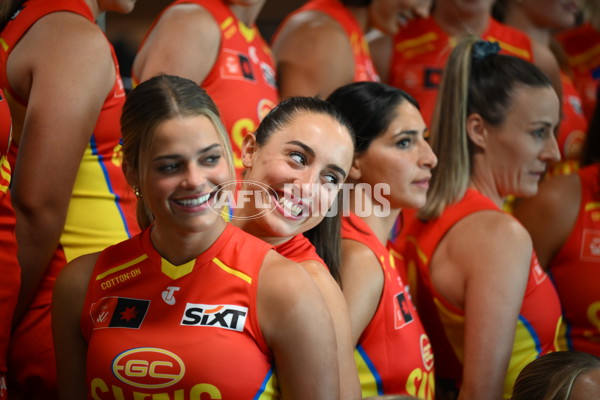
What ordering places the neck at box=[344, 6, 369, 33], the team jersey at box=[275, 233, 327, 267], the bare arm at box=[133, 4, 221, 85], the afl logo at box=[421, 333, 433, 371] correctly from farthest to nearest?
the neck at box=[344, 6, 369, 33] < the bare arm at box=[133, 4, 221, 85] < the afl logo at box=[421, 333, 433, 371] < the team jersey at box=[275, 233, 327, 267]

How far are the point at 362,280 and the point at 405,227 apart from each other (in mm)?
662

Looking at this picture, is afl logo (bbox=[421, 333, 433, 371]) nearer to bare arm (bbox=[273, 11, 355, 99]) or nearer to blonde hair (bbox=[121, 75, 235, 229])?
blonde hair (bbox=[121, 75, 235, 229])

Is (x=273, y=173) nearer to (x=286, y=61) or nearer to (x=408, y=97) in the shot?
(x=408, y=97)

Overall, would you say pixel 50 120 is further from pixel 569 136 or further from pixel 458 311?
pixel 569 136

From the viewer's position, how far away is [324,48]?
2.69 m

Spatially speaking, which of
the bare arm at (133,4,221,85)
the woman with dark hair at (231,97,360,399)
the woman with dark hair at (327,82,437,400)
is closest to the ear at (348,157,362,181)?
the woman with dark hair at (327,82,437,400)

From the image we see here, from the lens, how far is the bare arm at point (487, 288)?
204cm

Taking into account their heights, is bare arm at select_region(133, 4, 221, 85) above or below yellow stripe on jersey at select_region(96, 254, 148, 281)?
above

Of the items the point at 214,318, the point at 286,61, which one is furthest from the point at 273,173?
the point at 286,61

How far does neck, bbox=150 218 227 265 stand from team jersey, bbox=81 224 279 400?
11 millimetres

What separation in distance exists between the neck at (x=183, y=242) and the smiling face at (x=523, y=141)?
1.17m

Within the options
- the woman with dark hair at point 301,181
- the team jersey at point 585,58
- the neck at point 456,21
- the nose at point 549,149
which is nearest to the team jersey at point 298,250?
the woman with dark hair at point 301,181

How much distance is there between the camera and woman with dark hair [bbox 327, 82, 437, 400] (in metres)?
1.87

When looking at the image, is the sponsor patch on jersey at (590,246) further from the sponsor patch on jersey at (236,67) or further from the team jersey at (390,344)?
the sponsor patch on jersey at (236,67)
